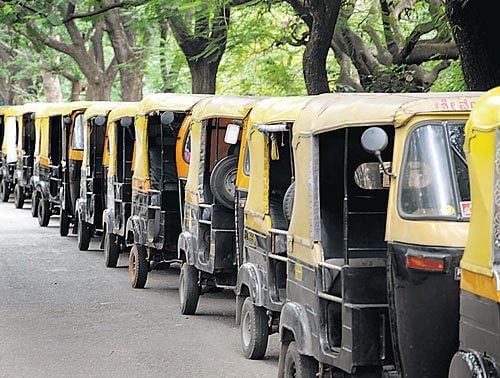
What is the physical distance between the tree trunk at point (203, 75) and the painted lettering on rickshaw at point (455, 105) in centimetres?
1627

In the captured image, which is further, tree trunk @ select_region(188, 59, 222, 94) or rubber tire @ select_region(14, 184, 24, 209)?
rubber tire @ select_region(14, 184, 24, 209)

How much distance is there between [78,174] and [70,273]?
460cm

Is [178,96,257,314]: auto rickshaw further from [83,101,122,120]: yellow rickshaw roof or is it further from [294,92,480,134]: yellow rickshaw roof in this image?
[83,101,122,120]: yellow rickshaw roof

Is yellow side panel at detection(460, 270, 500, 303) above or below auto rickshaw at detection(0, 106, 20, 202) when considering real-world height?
below

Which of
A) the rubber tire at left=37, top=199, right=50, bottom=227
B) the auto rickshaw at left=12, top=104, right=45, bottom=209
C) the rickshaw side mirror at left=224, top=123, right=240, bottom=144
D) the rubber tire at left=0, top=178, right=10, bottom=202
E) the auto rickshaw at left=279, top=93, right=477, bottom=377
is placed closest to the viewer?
the auto rickshaw at left=279, top=93, right=477, bottom=377

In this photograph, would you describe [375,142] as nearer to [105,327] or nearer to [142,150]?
[105,327]

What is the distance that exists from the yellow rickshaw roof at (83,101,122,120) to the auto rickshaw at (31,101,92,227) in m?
1.29

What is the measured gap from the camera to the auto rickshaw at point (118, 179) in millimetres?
16734

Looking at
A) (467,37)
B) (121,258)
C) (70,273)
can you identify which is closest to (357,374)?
(467,37)

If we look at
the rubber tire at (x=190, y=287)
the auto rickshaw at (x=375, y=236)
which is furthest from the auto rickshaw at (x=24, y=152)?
the auto rickshaw at (x=375, y=236)

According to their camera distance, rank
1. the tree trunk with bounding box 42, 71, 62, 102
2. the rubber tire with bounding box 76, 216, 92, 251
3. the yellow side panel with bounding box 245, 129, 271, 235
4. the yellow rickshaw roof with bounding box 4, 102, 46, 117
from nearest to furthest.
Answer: the yellow side panel with bounding box 245, 129, 271, 235
the rubber tire with bounding box 76, 216, 92, 251
the yellow rickshaw roof with bounding box 4, 102, 46, 117
the tree trunk with bounding box 42, 71, 62, 102

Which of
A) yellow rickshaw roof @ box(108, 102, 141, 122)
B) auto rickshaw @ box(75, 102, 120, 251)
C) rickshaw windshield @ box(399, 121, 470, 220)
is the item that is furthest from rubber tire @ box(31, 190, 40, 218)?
rickshaw windshield @ box(399, 121, 470, 220)

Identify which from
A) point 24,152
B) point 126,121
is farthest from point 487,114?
point 24,152

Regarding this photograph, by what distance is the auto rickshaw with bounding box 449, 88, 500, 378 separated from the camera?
546 centimetres
